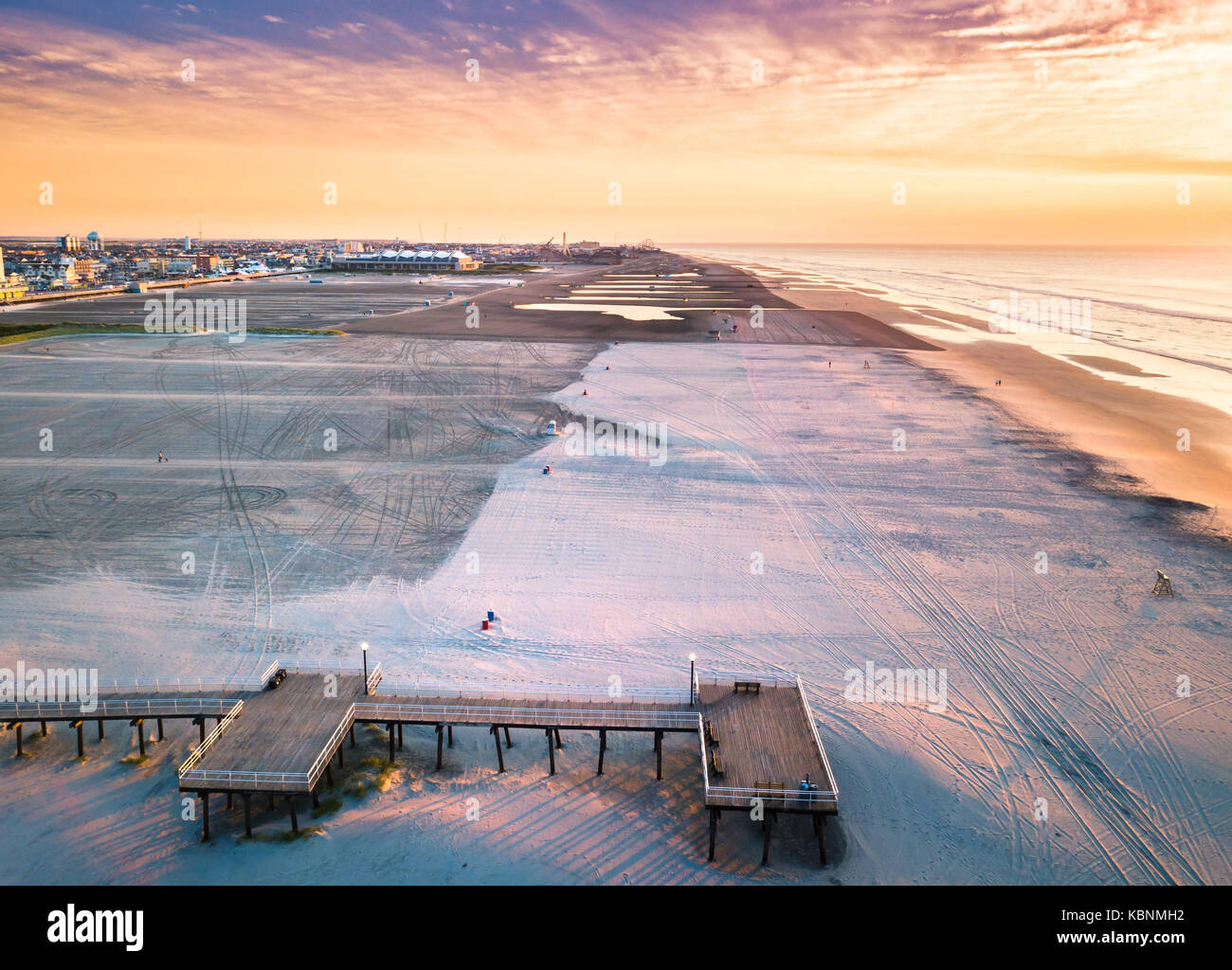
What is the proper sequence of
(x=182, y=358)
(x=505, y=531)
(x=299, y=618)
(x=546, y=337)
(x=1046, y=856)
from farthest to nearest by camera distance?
(x=546, y=337)
(x=182, y=358)
(x=505, y=531)
(x=299, y=618)
(x=1046, y=856)

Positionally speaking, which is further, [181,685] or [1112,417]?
[1112,417]

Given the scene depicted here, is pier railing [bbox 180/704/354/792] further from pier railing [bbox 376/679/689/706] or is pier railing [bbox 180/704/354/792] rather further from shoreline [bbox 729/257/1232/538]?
shoreline [bbox 729/257/1232/538]

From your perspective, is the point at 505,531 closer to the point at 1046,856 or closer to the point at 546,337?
the point at 1046,856

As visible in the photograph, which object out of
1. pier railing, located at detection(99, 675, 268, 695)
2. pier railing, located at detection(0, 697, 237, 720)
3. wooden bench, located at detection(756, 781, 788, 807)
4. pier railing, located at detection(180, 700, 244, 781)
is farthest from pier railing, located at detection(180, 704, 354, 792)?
wooden bench, located at detection(756, 781, 788, 807)

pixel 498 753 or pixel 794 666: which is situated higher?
pixel 794 666

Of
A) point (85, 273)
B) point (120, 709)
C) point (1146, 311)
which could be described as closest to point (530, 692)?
point (120, 709)

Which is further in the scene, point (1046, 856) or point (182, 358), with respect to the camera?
point (182, 358)

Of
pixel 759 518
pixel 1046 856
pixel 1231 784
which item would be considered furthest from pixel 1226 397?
pixel 1046 856

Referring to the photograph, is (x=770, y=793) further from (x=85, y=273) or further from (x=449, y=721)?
(x=85, y=273)

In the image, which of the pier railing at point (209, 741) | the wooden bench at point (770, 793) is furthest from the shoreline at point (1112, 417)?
the pier railing at point (209, 741)
